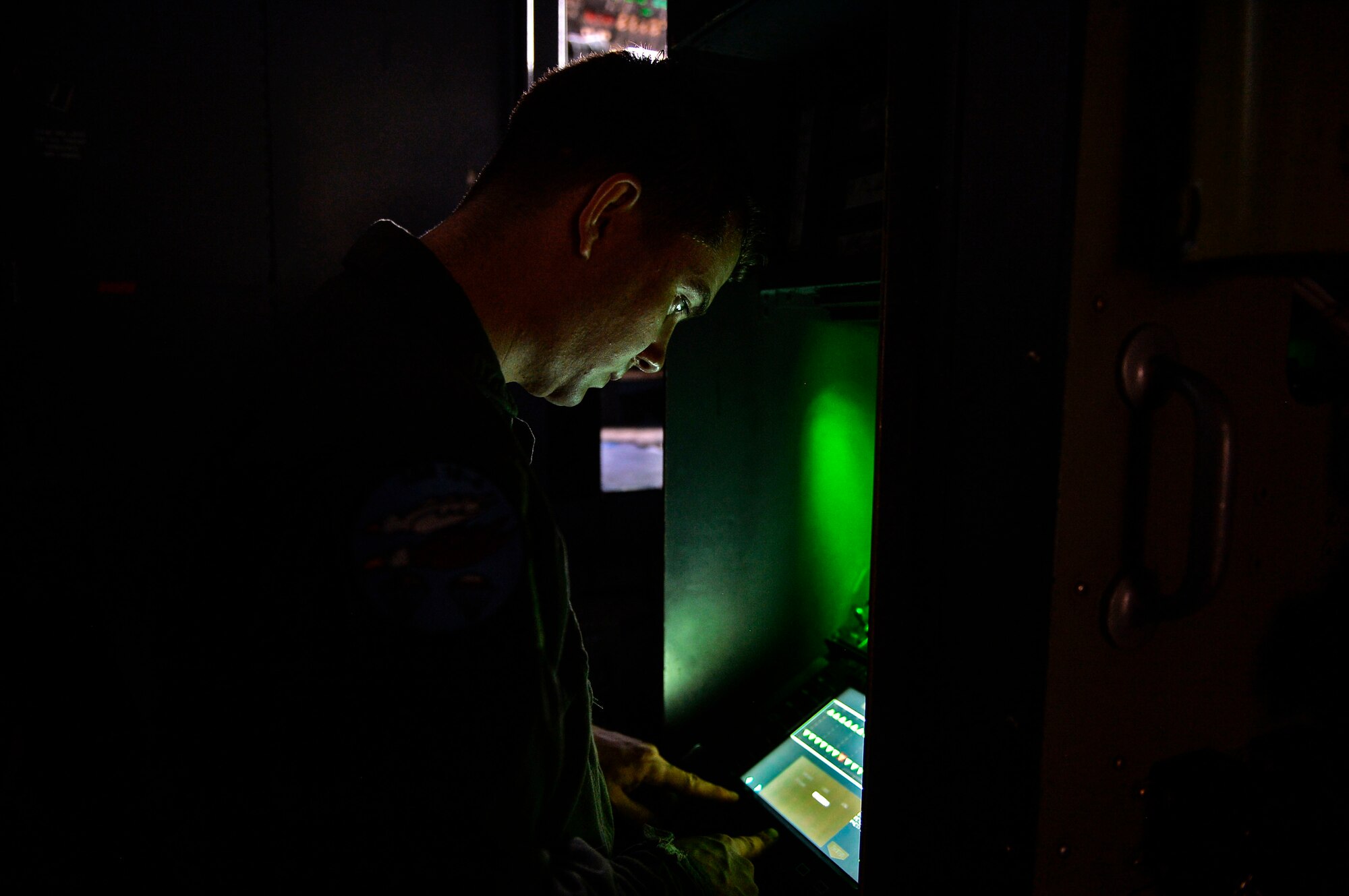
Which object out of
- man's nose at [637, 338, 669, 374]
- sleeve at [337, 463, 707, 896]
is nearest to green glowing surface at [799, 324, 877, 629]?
man's nose at [637, 338, 669, 374]

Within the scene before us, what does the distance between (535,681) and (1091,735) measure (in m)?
0.49

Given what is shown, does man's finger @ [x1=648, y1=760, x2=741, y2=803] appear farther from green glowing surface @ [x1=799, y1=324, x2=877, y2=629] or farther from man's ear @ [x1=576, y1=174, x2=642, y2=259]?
man's ear @ [x1=576, y1=174, x2=642, y2=259]

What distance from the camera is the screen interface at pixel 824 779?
117cm

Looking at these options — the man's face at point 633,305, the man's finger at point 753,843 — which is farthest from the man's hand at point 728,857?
the man's face at point 633,305

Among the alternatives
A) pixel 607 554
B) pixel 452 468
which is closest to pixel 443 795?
pixel 452 468

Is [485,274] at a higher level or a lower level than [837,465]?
higher

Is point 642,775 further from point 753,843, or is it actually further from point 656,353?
point 656,353

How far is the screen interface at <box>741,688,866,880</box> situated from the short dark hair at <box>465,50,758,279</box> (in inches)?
35.0

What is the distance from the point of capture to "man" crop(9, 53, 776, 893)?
0.57 meters

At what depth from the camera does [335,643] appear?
56 cm

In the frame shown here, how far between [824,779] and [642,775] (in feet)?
1.07

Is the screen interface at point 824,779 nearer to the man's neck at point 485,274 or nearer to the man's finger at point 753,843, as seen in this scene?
the man's finger at point 753,843

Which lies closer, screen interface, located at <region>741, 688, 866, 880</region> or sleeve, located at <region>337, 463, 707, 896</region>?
sleeve, located at <region>337, 463, 707, 896</region>

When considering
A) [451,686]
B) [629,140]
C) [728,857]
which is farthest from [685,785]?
[629,140]
